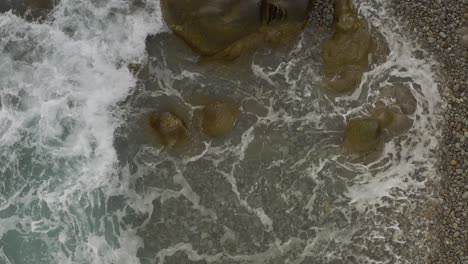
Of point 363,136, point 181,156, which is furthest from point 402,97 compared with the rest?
point 181,156

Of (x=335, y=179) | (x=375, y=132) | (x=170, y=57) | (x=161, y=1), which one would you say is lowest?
(x=335, y=179)

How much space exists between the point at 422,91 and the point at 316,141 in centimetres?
327

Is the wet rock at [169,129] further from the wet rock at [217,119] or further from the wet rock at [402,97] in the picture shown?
the wet rock at [402,97]

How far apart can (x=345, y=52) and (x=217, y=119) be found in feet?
12.9

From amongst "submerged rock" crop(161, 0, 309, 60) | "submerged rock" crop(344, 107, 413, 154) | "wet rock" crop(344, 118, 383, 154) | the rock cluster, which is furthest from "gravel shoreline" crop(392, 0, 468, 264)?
the rock cluster

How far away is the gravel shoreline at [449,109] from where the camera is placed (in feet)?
45.0

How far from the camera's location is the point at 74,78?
1444cm

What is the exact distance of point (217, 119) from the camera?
45.8ft

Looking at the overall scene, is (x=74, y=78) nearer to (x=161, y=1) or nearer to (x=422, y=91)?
(x=161, y=1)

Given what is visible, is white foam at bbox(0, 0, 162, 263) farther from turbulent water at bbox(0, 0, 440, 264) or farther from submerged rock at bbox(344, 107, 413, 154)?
submerged rock at bbox(344, 107, 413, 154)

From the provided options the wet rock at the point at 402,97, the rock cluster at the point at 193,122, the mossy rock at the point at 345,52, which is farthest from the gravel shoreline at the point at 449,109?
the rock cluster at the point at 193,122

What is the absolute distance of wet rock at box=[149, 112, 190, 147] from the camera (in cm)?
1385

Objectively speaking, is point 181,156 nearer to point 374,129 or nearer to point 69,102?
point 69,102

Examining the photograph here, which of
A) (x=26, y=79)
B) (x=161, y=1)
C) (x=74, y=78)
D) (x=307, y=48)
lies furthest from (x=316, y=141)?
(x=26, y=79)
